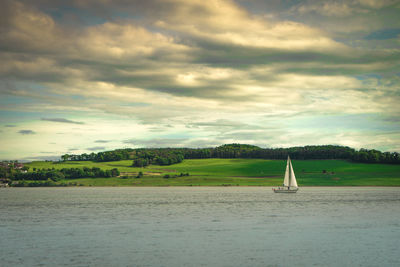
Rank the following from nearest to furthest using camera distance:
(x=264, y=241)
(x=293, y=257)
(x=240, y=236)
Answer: (x=293, y=257), (x=264, y=241), (x=240, y=236)

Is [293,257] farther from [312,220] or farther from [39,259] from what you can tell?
[312,220]

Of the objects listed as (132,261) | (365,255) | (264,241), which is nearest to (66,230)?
(132,261)

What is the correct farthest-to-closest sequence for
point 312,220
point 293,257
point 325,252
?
point 312,220
point 325,252
point 293,257

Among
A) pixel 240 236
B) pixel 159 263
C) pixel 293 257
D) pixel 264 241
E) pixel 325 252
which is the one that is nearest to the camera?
pixel 159 263

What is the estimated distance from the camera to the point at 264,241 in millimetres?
47094

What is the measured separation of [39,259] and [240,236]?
2381cm

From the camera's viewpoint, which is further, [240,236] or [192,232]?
[192,232]

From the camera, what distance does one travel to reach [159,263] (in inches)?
1416

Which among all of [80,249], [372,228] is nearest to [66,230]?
[80,249]

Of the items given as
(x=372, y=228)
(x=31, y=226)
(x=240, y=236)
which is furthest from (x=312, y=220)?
(x=31, y=226)

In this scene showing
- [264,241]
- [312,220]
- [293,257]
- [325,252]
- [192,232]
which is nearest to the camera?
[293,257]

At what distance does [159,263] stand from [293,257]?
41.1ft

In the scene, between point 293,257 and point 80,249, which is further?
point 80,249

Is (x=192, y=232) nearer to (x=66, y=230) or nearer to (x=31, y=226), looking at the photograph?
(x=66, y=230)
